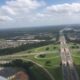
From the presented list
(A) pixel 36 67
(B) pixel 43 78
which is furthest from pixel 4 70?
(B) pixel 43 78

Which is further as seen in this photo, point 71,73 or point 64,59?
point 64,59

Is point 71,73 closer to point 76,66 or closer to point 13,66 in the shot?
point 76,66

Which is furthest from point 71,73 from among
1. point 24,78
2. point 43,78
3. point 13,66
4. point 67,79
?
point 13,66

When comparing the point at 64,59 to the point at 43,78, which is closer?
the point at 43,78

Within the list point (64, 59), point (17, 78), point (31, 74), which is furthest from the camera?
point (64, 59)

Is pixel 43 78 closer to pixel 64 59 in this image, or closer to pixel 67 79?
pixel 67 79

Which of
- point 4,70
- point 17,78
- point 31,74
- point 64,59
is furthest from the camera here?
point 64,59

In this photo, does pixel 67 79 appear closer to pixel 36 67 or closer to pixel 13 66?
pixel 36 67

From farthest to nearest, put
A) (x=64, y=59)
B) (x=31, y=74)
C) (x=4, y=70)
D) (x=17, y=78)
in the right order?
(x=64, y=59) < (x=4, y=70) < (x=31, y=74) < (x=17, y=78)
